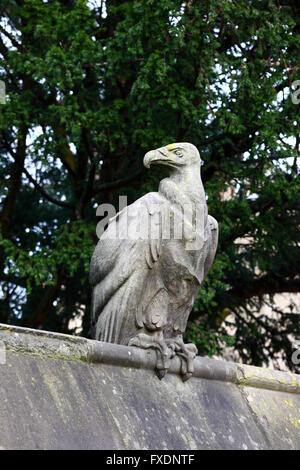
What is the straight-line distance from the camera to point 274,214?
1052cm

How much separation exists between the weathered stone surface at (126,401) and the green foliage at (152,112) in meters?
4.72

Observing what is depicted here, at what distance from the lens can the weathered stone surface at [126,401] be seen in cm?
332

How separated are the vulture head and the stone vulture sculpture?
0.80ft

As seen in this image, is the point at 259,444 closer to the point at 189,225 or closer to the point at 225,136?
the point at 189,225

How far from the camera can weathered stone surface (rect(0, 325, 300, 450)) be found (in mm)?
3318

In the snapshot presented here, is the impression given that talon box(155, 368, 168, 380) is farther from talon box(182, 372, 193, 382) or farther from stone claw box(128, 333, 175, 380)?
talon box(182, 372, 193, 382)

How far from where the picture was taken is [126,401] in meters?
3.88

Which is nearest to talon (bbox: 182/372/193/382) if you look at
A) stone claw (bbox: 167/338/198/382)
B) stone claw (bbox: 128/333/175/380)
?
stone claw (bbox: 167/338/198/382)

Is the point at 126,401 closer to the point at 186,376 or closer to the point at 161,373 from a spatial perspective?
the point at 161,373

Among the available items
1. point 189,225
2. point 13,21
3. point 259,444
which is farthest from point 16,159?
point 259,444

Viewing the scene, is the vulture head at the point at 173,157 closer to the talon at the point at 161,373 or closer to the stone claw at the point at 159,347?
the stone claw at the point at 159,347

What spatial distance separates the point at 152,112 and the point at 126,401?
6725 millimetres

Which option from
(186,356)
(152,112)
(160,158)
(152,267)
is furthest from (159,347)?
(152,112)

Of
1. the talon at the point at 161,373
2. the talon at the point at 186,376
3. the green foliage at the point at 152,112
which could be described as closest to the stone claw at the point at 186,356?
the talon at the point at 186,376
